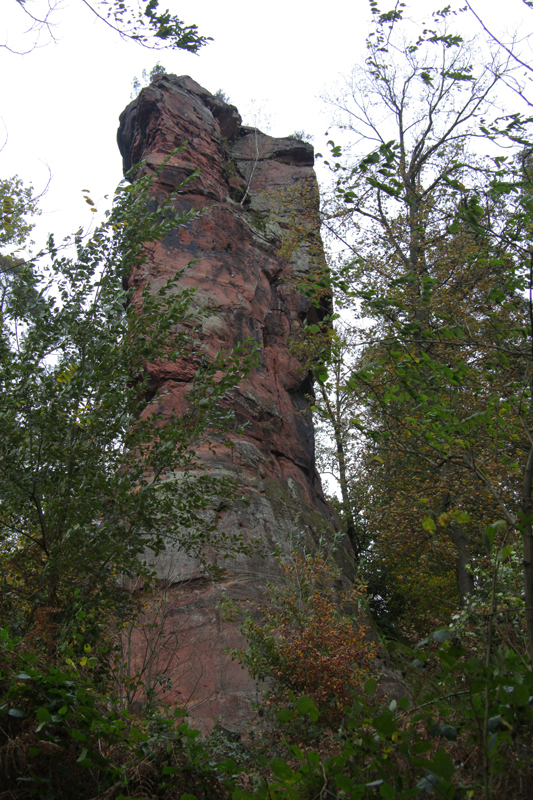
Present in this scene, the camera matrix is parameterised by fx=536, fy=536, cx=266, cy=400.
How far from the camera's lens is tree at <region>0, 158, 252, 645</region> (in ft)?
18.3

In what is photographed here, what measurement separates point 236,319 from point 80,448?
937cm

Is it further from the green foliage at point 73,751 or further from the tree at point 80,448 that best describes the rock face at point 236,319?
the green foliage at point 73,751

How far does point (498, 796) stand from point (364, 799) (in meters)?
0.57

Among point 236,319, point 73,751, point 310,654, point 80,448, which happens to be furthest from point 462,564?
point 73,751

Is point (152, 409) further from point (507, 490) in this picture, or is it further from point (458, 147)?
point (458, 147)

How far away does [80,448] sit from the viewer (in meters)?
5.96

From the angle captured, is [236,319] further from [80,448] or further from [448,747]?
[448,747]

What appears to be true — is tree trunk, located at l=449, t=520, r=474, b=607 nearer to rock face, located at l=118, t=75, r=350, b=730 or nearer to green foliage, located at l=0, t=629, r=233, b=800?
rock face, located at l=118, t=75, r=350, b=730

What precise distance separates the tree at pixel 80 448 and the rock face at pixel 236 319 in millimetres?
1127

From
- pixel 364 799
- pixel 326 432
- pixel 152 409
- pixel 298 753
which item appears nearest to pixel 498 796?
pixel 364 799

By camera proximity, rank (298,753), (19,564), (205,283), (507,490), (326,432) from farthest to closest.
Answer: (326,432) → (205,283) → (507,490) → (19,564) → (298,753)

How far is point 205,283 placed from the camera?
1497 cm

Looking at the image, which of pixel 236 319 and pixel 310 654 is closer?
pixel 310 654

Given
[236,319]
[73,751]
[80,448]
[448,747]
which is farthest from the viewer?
[236,319]
